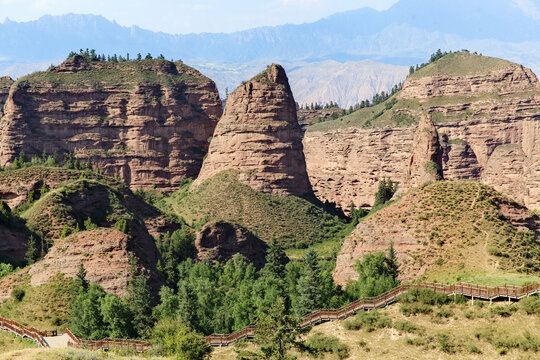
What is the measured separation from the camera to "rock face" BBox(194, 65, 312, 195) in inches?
5620

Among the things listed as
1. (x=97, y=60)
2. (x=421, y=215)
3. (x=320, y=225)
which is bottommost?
(x=320, y=225)

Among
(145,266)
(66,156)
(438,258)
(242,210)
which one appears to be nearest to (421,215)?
(438,258)

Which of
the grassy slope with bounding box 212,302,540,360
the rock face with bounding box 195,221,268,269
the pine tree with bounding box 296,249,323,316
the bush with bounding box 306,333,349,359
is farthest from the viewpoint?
the rock face with bounding box 195,221,268,269

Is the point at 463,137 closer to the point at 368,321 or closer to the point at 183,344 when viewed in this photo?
the point at 368,321

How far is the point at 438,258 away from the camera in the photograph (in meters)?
69.5

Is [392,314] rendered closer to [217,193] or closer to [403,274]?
[403,274]

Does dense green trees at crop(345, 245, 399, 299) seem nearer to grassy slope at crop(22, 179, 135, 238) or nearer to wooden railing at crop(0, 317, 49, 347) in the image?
wooden railing at crop(0, 317, 49, 347)

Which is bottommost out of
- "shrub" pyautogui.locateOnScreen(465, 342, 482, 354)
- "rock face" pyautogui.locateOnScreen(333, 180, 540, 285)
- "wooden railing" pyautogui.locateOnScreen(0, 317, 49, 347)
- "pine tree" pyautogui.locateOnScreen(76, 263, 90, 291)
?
"shrub" pyautogui.locateOnScreen(465, 342, 482, 354)

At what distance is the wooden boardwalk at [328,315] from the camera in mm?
59344

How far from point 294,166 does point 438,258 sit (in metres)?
76.9

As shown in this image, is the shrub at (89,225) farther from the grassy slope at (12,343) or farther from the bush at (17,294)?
the grassy slope at (12,343)

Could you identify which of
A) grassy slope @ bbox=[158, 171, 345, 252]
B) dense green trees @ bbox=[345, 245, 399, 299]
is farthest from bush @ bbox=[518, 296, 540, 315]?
grassy slope @ bbox=[158, 171, 345, 252]

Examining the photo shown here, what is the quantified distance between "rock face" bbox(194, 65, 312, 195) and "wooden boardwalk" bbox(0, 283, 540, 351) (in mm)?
77737

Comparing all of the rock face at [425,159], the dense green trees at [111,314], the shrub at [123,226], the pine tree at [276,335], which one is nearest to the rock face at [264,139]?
the rock face at [425,159]
